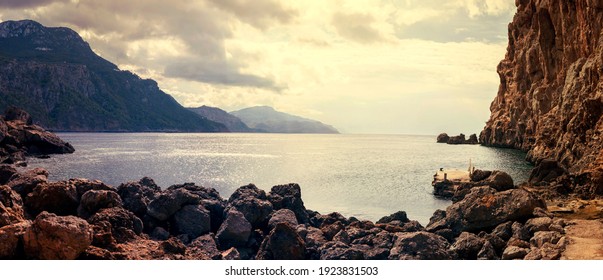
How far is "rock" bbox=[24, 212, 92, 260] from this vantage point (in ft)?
50.3

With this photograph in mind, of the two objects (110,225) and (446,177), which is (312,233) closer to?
(110,225)

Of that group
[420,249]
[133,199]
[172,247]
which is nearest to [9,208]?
[172,247]

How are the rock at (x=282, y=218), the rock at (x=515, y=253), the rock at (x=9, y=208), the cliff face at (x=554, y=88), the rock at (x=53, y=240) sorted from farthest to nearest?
the cliff face at (x=554, y=88)
the rock at (x=282, y=218)
the rock at (x=515, y=253)
the rock at (x=9, y=208)
the rock at (x=53, y=240)

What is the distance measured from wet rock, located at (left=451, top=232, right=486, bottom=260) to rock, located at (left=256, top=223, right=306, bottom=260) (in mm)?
7713

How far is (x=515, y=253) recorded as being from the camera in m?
20.3

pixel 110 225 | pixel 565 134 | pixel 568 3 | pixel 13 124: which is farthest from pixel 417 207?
pixel 13 124

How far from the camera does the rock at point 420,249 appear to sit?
67.6 ft

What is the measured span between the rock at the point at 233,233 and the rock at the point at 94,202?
6.01m

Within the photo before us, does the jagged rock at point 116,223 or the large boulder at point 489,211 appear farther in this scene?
the large boulder at point 489,211

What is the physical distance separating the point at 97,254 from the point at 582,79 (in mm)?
69745

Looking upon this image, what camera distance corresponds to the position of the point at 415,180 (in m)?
76.2

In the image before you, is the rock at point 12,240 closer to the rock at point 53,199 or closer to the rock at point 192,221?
the rock at point 53,199

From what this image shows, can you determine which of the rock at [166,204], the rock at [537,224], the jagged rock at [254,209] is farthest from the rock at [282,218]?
the rock at [537,224]

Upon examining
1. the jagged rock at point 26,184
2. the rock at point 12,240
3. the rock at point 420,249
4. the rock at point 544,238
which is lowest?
the rock at point 420,249
